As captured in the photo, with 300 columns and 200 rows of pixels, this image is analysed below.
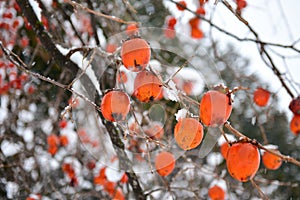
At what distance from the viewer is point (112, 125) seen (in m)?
1.30

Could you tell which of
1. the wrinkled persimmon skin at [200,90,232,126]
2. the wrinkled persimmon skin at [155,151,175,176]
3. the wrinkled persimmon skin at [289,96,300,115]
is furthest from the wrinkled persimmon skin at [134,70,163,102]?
the wrinkled persimmon skin at [289,96,300,115]

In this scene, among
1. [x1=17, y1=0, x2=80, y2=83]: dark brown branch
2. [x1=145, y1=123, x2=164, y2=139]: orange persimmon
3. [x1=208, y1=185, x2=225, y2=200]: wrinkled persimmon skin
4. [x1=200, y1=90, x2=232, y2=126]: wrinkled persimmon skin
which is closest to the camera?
[x1=200, y1=90, x2=232, y2=126]: wrinkled persimmon skin

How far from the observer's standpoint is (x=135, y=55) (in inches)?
33.4

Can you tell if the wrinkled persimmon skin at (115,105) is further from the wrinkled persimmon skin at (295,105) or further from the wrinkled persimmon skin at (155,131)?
the wrinkled persimmon skin at (295,105)

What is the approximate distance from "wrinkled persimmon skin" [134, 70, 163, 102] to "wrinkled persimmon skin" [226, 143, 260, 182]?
8.2 inches

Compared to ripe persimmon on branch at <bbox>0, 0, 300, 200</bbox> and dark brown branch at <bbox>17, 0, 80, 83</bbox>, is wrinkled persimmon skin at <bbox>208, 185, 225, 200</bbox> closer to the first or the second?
ripe persimmon on branch at <bbox>0, 0, 300, 200</bbox>

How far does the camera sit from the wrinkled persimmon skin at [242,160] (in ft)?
2.56

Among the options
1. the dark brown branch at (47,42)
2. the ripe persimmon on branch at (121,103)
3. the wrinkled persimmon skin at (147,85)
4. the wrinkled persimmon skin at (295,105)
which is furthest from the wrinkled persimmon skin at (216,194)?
the wrinkled persimmon skin at (147,85)

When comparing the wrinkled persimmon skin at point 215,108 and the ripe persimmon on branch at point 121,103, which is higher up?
the ripe persimmon on branch at point 121,103

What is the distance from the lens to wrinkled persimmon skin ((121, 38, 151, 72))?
33.5 inches

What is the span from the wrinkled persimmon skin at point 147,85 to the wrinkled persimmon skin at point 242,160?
8.2 inches

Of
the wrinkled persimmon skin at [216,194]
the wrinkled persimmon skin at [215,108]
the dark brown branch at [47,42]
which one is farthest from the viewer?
the wrinkled persimmon skin at [216,194]

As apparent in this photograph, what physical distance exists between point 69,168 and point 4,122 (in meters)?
0.46

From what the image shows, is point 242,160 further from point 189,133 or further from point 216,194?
point 216,194
